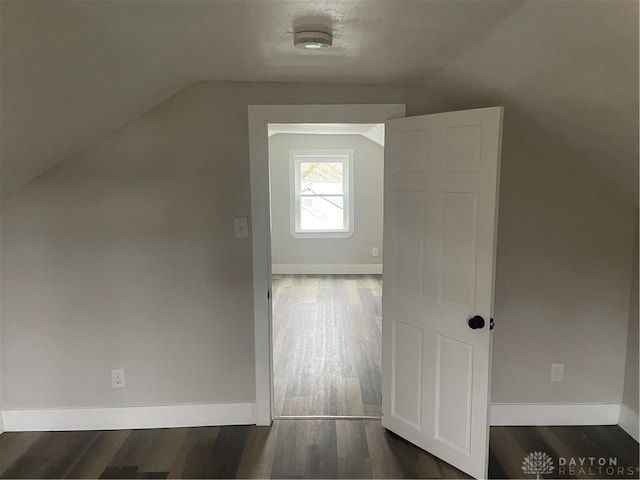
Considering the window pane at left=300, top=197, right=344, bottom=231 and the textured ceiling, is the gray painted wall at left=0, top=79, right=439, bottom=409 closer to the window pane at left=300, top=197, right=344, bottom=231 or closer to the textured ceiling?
the textured ceiling

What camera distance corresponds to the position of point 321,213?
7.17 m

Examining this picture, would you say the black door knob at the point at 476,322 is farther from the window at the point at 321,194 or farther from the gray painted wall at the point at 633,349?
the window at the point at 321,194

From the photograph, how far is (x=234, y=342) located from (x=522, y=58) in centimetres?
217

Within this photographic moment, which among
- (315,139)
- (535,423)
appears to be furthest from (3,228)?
(315,139)

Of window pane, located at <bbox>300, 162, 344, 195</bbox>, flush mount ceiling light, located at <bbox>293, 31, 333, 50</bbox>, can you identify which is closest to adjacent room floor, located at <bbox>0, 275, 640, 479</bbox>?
flush mount ceiling light, located at <bbox>293, 31, 333, 50</bbox>

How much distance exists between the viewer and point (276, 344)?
4.28 meters

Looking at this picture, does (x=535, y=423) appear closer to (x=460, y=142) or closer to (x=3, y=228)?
(x=460, y=142)

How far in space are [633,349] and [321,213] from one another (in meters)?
4.98

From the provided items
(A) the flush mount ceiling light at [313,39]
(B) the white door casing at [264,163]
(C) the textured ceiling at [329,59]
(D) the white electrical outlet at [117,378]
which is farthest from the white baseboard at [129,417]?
(A) the flush mount ceiling light at [313,39]

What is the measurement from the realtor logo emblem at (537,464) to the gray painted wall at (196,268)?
1.21 ft

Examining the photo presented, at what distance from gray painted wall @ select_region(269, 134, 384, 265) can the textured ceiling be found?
14.3 ft

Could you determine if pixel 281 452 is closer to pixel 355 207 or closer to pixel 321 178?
pixel 355 207

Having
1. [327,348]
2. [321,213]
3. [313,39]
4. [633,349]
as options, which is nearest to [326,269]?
[321,213]

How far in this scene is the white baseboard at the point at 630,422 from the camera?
266 centimetres
